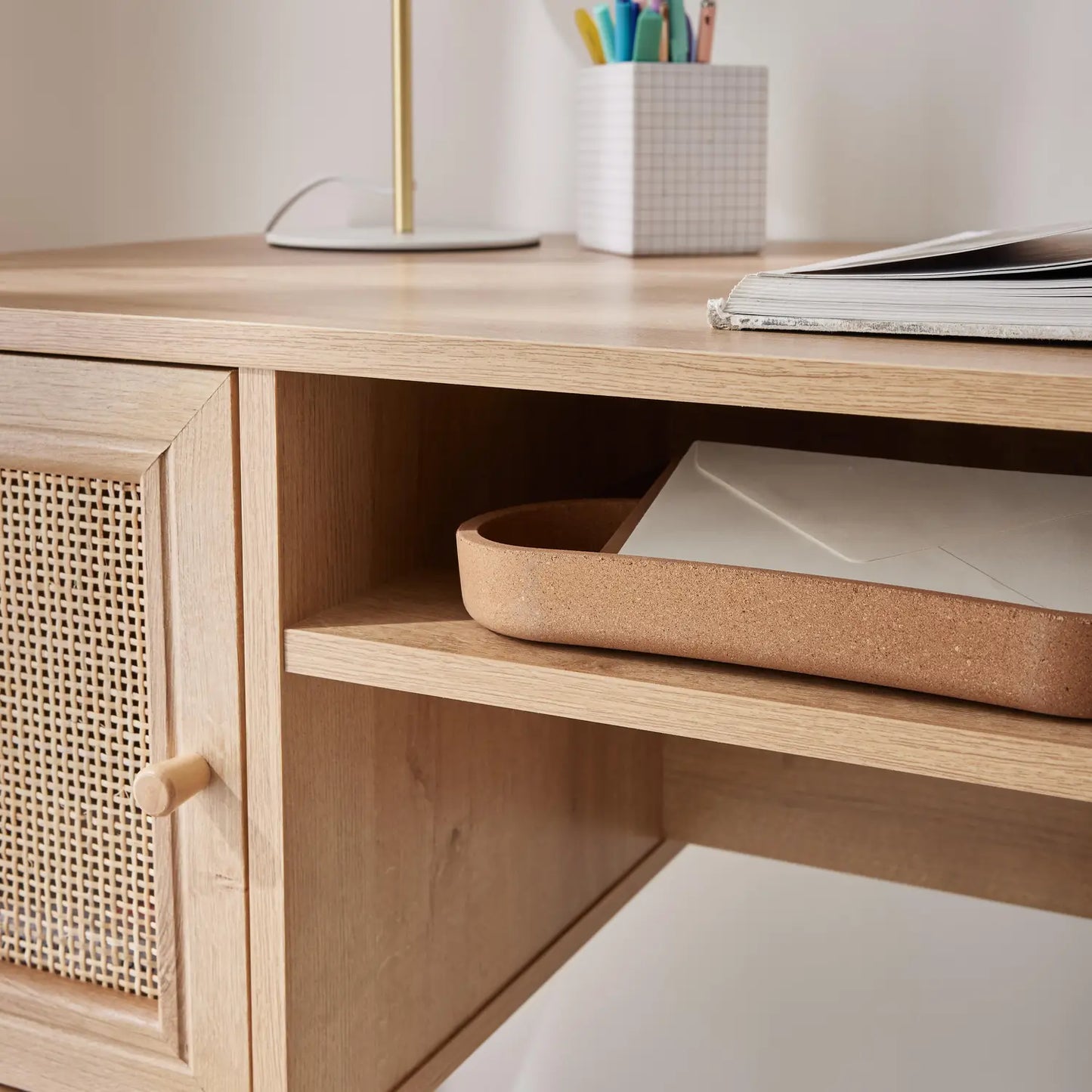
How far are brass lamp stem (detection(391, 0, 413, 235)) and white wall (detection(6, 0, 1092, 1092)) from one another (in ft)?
0.53

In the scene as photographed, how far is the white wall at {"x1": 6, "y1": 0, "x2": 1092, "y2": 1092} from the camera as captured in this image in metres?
1.14

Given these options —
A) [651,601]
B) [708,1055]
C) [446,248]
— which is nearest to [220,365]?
[651,601]

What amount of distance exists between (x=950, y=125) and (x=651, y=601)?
0.68 metres

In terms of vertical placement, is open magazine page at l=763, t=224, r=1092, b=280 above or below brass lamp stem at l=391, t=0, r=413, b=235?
below

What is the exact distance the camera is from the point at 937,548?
2.18 feet

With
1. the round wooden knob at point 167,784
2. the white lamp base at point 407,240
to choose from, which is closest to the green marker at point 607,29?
the white lamp base at point 407,240

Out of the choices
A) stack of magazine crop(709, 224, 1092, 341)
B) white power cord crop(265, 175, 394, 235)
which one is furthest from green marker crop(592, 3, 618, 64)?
stack of magazine crop(709, 224, 1092, 341)

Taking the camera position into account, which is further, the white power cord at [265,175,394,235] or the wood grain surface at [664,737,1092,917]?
the white power cord at [265,175,394,235]

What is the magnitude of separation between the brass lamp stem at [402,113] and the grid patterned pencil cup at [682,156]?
16cm

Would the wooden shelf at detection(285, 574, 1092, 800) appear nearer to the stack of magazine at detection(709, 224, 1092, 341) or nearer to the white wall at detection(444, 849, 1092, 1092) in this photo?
the stack of magazine at detection(709, 224, 1092, 341)

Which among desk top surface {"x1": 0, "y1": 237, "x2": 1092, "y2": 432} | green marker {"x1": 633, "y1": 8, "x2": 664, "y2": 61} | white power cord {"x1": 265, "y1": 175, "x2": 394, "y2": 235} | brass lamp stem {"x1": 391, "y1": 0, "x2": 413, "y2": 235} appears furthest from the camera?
white power cord {"x1": 265, "y1": 175, "x2": 394, "y2": 235}

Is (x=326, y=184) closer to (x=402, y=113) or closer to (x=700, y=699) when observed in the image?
(x=402, y=113)

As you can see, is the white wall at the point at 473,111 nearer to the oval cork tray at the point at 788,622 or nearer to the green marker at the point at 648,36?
the green marker at the point at 648,36

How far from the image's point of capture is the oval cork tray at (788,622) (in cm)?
58
